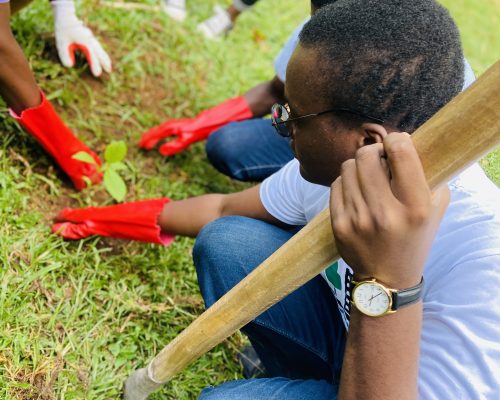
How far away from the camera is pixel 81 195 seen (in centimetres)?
227

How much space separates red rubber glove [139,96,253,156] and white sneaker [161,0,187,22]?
743 millimetres

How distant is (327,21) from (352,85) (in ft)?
0.47

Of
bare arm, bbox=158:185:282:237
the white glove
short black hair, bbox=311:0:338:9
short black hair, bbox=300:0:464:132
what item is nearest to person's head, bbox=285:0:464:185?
short black hair, bbox=300:0:464:132

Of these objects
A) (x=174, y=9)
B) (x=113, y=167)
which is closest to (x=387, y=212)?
(x=113, y=167)

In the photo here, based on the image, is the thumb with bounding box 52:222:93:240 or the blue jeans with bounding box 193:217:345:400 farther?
the thumb with bounding box 52:222:93:240

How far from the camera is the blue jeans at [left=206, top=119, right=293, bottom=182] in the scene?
98.6 inches

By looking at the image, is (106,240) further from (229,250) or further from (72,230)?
(229,250)

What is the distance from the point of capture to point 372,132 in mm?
1205

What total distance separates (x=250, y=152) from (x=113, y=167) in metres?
0.57

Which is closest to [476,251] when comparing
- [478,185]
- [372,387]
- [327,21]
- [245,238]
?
[478,185]

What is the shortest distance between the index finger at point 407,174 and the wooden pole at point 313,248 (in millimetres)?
19

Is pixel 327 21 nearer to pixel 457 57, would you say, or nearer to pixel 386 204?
pixel 457 57

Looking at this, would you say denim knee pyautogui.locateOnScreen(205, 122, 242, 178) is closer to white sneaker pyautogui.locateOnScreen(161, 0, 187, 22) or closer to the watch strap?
white sneaker pyautogui.locateOnScreen(161, 0, 187, 22)

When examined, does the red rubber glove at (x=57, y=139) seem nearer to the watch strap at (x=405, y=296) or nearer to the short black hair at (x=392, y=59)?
the short black hair at (x=392, y=59)
